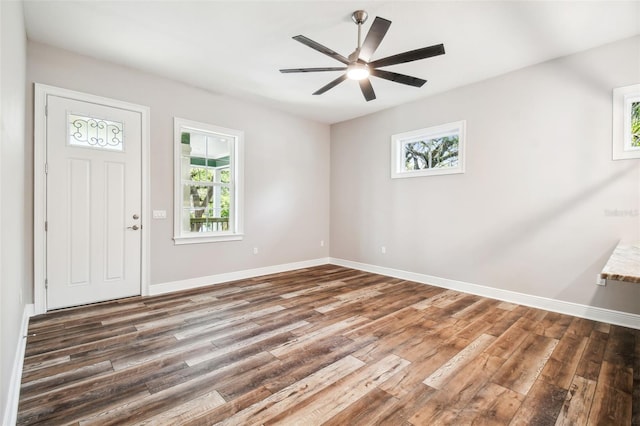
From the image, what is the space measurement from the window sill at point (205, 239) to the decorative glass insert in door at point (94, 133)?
1.42 m

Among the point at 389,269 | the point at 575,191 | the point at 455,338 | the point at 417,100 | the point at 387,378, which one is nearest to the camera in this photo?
the point at 387,378

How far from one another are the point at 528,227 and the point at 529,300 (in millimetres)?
922

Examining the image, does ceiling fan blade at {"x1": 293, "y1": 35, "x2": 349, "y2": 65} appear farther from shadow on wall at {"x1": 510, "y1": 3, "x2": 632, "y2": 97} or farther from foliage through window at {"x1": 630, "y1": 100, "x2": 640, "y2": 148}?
foliage through window at {"x1": 630, "y1": 100, "x2": 640, "y2": 148}

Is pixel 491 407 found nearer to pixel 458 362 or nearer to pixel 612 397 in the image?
pixel 458 362

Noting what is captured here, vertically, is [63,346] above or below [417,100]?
below

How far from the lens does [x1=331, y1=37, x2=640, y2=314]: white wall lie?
3166mm

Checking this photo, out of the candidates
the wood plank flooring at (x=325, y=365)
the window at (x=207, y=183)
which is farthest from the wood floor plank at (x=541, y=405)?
the window at (x=207, y=183)

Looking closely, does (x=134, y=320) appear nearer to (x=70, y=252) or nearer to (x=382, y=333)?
(x=70, y=252)

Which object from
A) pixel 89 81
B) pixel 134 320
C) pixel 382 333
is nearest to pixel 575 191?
pixel 382 333

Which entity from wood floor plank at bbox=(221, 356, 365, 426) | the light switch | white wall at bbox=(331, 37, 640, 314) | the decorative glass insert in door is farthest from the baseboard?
wood floor plank at bbox=(221, 356, 365, 426)

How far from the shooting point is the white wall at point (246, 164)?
3.58 meters

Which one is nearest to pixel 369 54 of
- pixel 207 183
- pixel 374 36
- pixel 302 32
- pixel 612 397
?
pixel 374 36

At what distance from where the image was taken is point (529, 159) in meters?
3.69

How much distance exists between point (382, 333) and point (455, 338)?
67cm
